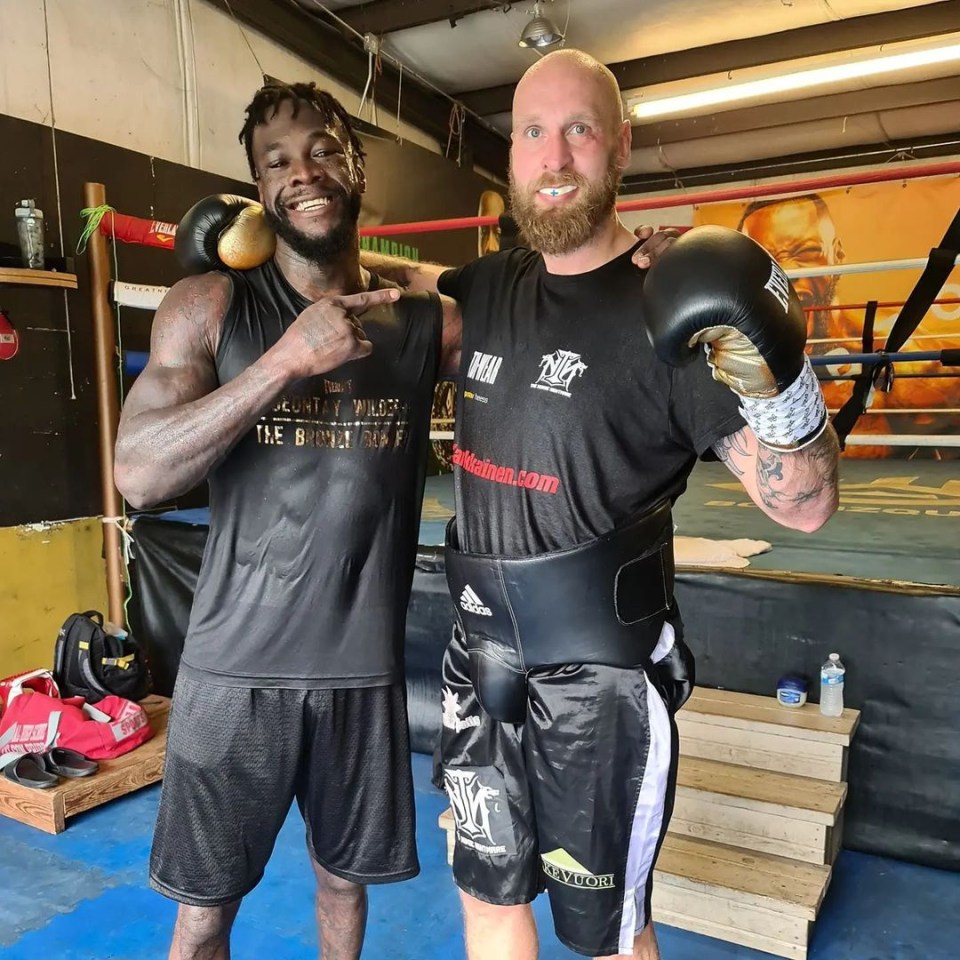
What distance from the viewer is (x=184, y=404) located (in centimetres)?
122

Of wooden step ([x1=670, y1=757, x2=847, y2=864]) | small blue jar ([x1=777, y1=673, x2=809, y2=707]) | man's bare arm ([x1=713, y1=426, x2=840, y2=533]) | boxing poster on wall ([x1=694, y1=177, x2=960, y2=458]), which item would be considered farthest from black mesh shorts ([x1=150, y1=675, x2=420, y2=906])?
boxing poster on wall ([x1=694, y1=177, x2=960, y2=458])

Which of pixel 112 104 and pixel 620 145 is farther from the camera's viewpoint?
pixel 112 104

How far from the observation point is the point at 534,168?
124 centimetres

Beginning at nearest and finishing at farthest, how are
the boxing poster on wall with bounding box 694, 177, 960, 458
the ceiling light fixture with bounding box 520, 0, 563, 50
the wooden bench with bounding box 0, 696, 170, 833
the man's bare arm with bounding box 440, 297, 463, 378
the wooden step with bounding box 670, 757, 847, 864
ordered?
the man's bare arm with bounding box 440, 297, 463, 378 → the wooden step with bounding box 670, 757, 847, 864 → the wooden bench with bounding box 0, 696, 170, 833 → the ceiling light fixture with bounding box 520, 0, 563, 50 → the boxing poster on wall with bounding box 694, 177, 960, 458

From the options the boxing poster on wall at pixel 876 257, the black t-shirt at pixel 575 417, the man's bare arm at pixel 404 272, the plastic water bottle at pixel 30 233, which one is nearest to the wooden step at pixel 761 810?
the black t-shirt at pixel 575 417

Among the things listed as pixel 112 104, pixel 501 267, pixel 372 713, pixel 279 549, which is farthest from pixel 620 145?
pixel 112 104

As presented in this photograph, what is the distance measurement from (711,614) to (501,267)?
1334mm

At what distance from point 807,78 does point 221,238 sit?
4878 mm

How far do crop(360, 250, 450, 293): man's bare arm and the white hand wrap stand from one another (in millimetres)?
793

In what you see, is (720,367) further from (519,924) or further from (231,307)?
(519,924)

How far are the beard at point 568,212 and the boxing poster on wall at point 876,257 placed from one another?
6.18m

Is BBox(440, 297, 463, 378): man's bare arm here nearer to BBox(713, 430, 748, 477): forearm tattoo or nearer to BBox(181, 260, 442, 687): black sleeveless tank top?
BBox(181, 260, 442, 687): black sleeveless tank top

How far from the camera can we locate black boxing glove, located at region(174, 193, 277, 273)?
1382 mm

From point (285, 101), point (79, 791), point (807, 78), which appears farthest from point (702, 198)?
point (807, 78)
